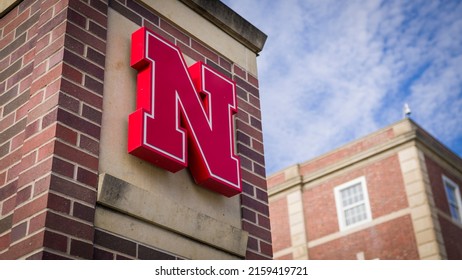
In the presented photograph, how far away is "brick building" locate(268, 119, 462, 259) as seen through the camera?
2347cm

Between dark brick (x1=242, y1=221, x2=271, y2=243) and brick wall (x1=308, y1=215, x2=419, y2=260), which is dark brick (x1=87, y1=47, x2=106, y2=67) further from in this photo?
brick wall (x1=308, y1=215, x2=419, y2=260)

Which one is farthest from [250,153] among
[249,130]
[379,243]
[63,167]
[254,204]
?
[379,243]

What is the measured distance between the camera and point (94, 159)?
202 inches

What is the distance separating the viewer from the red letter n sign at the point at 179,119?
5570mm

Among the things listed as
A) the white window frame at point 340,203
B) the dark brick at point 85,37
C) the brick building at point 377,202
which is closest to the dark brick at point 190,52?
the dark brick at point 85,37

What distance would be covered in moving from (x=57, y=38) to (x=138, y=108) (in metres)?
0.90

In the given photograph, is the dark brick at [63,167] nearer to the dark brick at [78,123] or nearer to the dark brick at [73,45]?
the dark brick at [78,123]

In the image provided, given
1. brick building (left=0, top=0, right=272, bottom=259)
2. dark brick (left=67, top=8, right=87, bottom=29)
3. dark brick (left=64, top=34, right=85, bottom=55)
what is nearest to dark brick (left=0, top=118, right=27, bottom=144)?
brick building (left=0, top=0, right=272, bottom=259)

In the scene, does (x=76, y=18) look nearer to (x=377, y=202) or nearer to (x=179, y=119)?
(x=179, y=119)

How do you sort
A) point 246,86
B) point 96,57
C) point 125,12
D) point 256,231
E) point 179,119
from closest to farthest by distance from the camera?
point 96,57 < point 179,119 < point 125,12 < point 256,231 < point 246,86

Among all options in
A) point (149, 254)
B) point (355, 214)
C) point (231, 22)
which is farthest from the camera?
point (355, 214)

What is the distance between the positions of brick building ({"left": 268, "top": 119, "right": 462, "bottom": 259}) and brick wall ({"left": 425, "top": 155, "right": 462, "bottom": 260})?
1.5 inches

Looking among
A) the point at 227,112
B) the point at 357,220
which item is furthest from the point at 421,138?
the point at 227,112

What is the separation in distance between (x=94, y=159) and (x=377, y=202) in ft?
67.8
